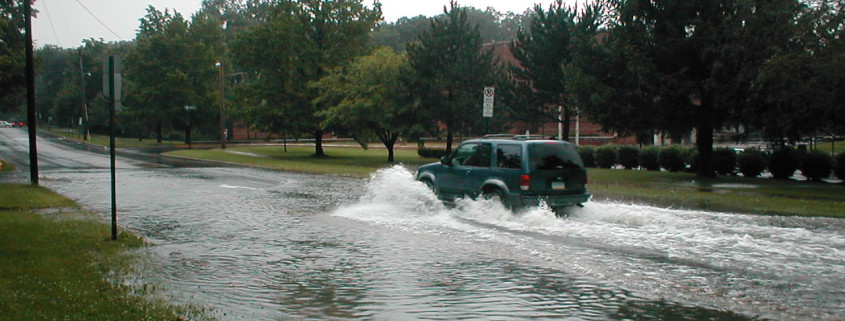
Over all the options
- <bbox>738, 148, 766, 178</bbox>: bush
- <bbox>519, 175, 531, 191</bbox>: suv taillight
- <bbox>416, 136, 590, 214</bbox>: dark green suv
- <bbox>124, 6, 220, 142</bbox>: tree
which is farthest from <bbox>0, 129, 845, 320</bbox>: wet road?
<bbox>124, 6, 220, 142</bbox>: tree

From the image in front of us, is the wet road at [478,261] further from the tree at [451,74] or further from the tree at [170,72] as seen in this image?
the tree at [170,72]

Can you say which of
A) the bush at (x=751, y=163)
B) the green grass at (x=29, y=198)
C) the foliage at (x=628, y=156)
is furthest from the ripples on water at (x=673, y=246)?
the foliage at (x=628, y=156)

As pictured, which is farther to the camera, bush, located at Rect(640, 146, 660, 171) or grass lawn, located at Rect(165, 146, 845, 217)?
bush, located at Rect(640, 146, 660, 171)

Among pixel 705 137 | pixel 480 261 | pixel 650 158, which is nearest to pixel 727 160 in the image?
pixel 705 137

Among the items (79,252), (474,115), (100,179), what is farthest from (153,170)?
(79,252)

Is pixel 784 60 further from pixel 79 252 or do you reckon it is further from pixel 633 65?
pixel 79 252

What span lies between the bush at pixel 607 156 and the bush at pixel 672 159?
2889mm

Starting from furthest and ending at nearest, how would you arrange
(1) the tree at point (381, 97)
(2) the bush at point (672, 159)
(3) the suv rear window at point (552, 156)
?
1. (1) the tree at point (381, 97)
2. (2) the bush at point (672, 159)
3. (3) the suv rear window at point (552, 156)

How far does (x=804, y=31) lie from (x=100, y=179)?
2325 cm

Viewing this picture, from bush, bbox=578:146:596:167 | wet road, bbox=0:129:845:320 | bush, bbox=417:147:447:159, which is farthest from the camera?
bush, bbox=417:147:447:159

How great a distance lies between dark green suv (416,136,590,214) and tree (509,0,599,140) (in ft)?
67.2

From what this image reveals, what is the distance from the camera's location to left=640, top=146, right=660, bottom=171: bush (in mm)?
31047

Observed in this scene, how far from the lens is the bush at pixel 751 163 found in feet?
85.9

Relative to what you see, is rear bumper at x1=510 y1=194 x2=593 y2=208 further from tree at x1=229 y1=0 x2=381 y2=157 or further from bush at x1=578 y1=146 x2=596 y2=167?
tree at x1=229 y1=0 x2=381 y2=157
